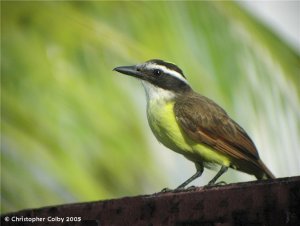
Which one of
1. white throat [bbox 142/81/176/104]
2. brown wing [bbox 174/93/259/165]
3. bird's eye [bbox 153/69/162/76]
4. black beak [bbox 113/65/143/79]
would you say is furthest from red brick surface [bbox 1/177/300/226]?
bird's eye [bbox 153/69/162/76]

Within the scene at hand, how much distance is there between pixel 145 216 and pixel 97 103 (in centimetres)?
315

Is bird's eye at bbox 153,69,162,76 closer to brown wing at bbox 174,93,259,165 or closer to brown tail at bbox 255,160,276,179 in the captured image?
brown wing at bbox 174,93,259,165

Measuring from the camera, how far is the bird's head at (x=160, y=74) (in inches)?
237

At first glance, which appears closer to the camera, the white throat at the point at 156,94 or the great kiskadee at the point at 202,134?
the great kiskadee at the point at 202,134

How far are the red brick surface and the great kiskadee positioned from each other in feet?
6.11

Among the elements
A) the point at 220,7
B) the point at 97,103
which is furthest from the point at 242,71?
the point at 97,103

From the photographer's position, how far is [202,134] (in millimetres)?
5438

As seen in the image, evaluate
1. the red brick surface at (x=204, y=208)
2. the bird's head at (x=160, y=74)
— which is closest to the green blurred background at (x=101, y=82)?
the bird's head at (x=160, y=74)

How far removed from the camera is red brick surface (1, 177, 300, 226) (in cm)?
274

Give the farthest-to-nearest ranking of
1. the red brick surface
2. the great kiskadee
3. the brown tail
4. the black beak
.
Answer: the black beak, the great kiskadee, the brown tail, the red brick surface

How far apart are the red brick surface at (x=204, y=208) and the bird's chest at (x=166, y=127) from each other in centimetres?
181

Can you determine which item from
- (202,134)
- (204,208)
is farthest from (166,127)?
(204,208)

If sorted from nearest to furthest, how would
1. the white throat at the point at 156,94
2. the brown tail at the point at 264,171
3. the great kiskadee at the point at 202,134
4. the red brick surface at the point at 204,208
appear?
the red brick surface at the point at 204,208 → the brown tail at the point at 264,171 → the great kiskadee at the point at 202,134 → the white throat at the point at 156,94

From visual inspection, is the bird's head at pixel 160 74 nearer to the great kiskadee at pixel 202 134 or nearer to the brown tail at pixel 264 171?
the great kiskadee at pixel 202 134
